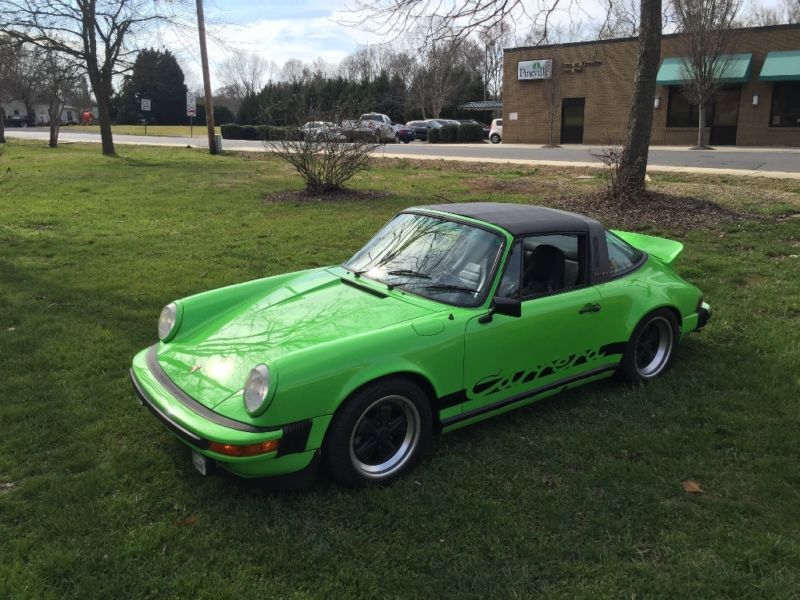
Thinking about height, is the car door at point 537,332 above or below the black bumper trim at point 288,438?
above

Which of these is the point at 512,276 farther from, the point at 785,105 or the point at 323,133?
the point at 785,105

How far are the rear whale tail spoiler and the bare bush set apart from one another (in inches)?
325

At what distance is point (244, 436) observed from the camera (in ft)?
9.09

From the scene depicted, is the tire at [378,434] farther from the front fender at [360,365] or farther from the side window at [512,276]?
the side window at [512,276]

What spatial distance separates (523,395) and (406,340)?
949mm

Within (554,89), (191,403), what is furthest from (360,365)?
(554,89)

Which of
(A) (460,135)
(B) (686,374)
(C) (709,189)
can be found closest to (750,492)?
(B) (686,374)

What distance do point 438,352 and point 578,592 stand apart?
4.16 ft

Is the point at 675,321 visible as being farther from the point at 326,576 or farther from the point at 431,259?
the point at 326,576

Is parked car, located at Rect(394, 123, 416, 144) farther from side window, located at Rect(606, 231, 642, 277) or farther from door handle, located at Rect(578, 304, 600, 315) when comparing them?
door handle, located at Rect(578, 304, 600, 315)

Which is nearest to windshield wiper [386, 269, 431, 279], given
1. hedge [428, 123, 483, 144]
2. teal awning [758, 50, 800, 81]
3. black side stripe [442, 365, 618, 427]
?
black side stripe [442, 365, 618, 427]

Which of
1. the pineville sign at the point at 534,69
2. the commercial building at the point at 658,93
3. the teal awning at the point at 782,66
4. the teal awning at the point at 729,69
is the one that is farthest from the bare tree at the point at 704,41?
the pineville sign at the point at 534,69

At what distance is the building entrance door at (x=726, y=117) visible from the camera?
29656 mm

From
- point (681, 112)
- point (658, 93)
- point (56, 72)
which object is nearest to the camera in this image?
point (56, 72)
